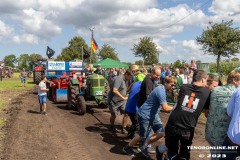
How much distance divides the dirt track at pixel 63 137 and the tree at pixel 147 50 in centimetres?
2405

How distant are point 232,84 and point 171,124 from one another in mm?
1041

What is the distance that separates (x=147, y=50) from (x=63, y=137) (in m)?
27.5

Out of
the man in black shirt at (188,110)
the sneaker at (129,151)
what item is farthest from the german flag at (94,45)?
the man in black shirt at (188,110)

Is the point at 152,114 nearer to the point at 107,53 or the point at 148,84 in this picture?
the point at 148,84

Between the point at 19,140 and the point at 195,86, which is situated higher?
the point at 195,86

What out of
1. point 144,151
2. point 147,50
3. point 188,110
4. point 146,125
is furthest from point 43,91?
point 147,50

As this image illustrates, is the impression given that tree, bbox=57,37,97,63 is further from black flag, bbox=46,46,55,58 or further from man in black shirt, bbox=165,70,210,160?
man in black shirt, bbox=165,70,210,160

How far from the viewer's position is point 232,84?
137 inches

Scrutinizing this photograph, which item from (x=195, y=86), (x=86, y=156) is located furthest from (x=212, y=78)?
(x=86, y=156)

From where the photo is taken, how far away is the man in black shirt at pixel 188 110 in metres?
3.75

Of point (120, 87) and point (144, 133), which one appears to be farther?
point (120, 87)

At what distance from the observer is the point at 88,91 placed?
9820mm

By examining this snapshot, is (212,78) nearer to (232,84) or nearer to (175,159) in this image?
(232,84)

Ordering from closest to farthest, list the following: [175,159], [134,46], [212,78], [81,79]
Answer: [175,159] → [212,78] → [81,79] → [134,46]
